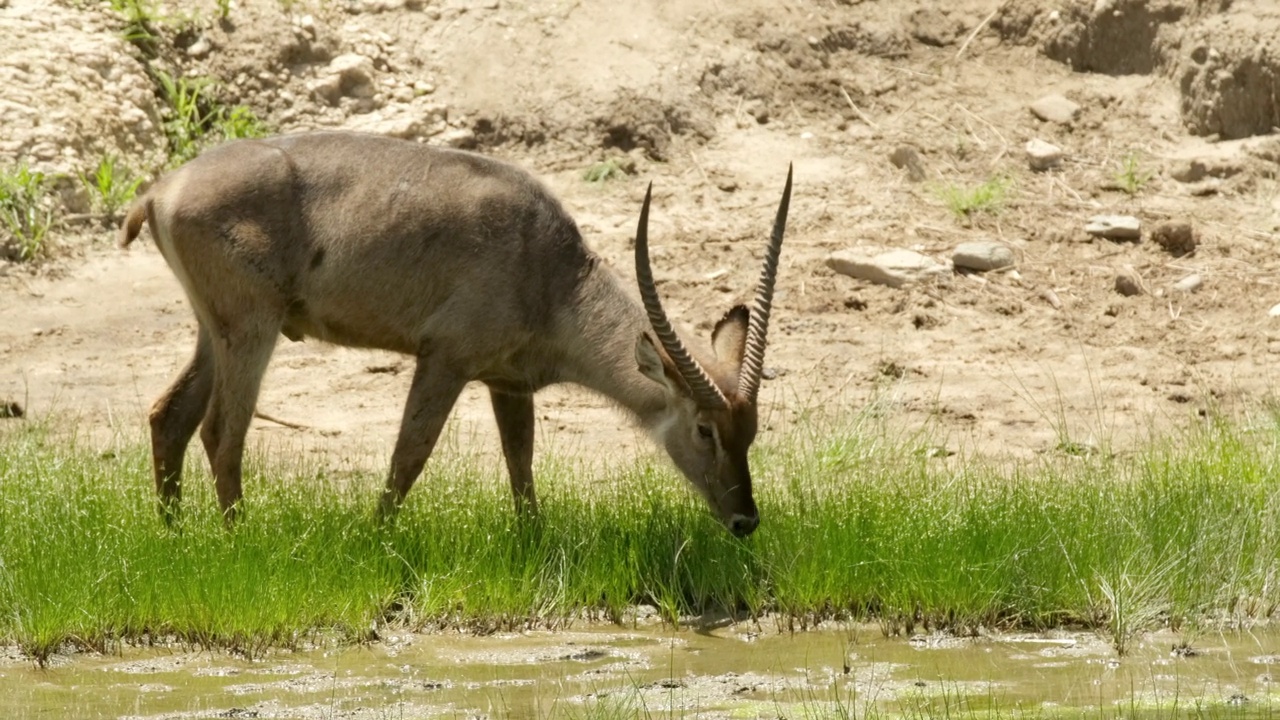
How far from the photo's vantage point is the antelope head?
8.05 meters

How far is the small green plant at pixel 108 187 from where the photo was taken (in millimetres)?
12938

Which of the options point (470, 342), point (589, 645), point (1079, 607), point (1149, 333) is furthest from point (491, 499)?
point (1149, 333)

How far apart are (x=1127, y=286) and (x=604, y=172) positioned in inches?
157

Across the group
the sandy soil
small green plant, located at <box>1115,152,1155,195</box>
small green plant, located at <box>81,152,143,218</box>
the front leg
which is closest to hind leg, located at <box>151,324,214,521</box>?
the front leg

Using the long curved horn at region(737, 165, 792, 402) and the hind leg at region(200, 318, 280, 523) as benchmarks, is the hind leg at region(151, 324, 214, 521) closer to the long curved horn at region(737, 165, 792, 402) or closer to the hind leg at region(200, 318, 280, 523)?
the hind leg at region(200, 318, 280, 523)

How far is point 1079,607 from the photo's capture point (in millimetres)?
7781

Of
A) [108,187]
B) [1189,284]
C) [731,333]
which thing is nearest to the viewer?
[731,333]

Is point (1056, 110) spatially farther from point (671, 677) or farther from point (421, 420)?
point (671, 677)

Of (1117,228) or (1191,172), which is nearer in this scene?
(1117,228)

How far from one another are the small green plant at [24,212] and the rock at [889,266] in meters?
5.55

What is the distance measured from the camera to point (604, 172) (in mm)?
13641

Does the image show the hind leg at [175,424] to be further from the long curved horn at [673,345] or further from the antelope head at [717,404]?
the long curved horn at [673,345]

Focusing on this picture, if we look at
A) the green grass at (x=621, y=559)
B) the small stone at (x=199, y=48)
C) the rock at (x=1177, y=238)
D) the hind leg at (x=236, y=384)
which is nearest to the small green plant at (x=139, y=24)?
the small stone at (x=199, y=48)

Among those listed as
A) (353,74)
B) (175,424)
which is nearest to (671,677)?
(175,424)
